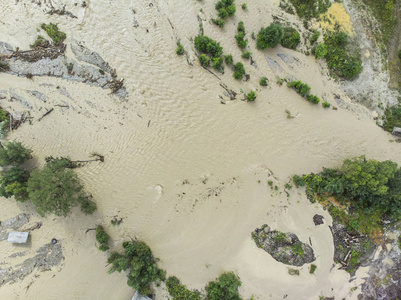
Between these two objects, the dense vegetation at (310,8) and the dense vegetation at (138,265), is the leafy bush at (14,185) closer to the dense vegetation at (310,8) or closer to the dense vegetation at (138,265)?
the dense vegetation at (138,265)

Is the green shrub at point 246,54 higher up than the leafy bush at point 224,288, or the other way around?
the green shrub at point 246,54

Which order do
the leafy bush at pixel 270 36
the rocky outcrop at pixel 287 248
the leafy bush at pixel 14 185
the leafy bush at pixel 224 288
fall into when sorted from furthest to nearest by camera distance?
1. the rocky outcrop at pixel 287 248
2. the leafy bush at pixel 270 36
3. the leafy bush at pixel 224 288
4. the leafy bush at pixel 14 185

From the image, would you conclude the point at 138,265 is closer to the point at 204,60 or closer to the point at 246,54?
the point at 204,60

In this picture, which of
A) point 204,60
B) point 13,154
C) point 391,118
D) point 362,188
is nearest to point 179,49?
point 204,60

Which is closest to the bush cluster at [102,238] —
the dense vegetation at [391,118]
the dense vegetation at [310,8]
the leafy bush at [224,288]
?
the leafy bush at [224,288]

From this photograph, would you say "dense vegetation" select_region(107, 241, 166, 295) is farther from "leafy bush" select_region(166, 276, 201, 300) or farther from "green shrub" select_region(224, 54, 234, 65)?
→ "green shrub" select_region(224, 54, 234, 65)

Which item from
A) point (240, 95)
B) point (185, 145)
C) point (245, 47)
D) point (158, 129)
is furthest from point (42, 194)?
point (245, 47)
